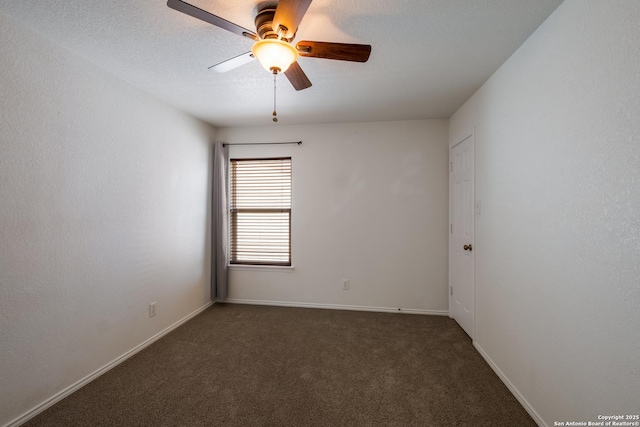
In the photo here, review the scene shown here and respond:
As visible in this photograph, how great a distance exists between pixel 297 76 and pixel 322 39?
289 millimetres

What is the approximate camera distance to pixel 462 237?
3018 millimetres

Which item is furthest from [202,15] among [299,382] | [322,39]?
[299,382]

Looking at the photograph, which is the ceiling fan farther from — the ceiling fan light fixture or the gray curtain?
the gray curtain

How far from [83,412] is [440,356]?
2.71 meters

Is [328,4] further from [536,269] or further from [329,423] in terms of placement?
[329,423]

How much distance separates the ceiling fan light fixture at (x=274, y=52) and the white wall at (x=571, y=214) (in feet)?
4.75

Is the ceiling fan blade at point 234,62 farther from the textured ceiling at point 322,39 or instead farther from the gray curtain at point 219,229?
the gray curtain at point 219,229

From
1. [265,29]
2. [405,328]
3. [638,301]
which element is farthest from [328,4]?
[405,328]

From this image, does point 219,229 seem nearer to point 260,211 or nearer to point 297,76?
point 260,211

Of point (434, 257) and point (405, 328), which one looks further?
point (434, 257)

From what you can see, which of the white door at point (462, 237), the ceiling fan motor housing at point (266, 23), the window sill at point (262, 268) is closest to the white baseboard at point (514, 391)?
the white door at point (462, 237)

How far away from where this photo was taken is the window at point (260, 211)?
378 cm

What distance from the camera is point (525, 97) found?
1846mm

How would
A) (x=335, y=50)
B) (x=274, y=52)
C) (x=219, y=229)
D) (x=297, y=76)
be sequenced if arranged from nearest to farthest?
(x=274, y=52) < (x=335, y=50) < (x=297, y=76) < (x=219, y=229)
